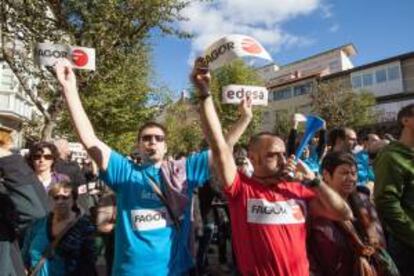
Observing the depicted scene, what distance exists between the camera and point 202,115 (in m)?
2.98

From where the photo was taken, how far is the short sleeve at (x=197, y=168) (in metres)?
3.45

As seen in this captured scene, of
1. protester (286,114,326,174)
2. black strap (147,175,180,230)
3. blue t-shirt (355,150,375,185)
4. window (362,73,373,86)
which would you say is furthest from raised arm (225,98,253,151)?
window (362,73,373,86)

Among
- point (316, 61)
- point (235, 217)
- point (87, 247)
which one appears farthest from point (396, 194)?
point (316, 61)

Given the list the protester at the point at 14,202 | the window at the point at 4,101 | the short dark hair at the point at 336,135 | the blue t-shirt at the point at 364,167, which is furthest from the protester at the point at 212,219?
the window at the point at 4,101

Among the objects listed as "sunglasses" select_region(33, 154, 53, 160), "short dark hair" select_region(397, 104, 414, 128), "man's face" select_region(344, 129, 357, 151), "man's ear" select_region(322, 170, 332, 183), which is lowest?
"man's ear" select_region(322, 170, 332, 183)

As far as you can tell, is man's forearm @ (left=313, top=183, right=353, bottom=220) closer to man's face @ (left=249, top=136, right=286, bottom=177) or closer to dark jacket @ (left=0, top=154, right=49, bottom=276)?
man's face @ (left=249, top=136, right=286, bottom=177)

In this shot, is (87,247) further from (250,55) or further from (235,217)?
(250,55)

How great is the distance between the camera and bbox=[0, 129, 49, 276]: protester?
268cm

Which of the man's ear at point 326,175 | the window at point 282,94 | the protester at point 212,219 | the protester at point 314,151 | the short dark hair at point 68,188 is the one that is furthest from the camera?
the window at point 282,94

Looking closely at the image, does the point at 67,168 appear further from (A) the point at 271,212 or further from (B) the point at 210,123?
(A) the point at 271,212

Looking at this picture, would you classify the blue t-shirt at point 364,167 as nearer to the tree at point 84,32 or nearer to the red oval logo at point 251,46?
the red oval logo at point 251,46

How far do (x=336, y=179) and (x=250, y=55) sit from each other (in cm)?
129

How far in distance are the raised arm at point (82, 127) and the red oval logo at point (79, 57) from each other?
81cm

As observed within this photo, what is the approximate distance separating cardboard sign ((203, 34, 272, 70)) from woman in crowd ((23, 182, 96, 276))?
5.69ft
